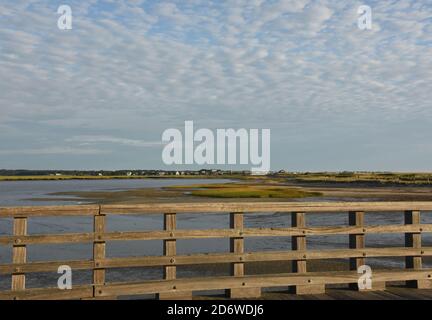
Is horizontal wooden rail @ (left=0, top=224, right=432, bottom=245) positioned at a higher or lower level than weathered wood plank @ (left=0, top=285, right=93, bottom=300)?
higher

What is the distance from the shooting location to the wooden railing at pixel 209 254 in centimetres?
640

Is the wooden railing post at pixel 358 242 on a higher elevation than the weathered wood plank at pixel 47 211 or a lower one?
lower

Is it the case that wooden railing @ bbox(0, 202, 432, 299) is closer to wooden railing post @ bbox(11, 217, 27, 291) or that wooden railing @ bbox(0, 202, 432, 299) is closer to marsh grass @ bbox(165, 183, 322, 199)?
wooden railing post @ bbox(11, 217, 27, 291)

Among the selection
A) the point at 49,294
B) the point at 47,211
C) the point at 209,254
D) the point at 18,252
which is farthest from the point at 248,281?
the point at 18,252

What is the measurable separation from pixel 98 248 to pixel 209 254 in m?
1.57

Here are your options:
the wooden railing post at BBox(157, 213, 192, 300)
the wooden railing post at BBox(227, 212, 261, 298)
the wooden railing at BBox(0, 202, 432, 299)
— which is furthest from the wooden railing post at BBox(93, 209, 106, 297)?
the wooden railing post at BBox(227, 212, 261, 298)

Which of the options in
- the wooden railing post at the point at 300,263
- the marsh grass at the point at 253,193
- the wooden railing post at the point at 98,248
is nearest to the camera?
the wooden railing post at the point at 98,248

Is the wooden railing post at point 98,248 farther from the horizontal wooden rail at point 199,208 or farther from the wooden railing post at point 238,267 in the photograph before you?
the wooden railing post at point 238,267

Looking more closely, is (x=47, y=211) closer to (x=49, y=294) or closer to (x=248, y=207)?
(x=49, y=294)

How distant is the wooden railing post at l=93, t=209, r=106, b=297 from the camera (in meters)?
6.58

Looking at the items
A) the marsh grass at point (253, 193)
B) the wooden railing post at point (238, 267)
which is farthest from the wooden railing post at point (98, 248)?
the marsh grass at point (253, 193)

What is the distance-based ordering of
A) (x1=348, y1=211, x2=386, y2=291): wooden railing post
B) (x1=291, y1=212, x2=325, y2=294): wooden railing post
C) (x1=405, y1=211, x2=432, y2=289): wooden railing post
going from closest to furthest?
(x1=291, y1=212, x2=325, y2=294): wooden railing post < (x1=348, y1=211, x2=386, y2=291): wooden railing post < (x1=405, y1=211, x2=432, y2=289): wooden railing post
